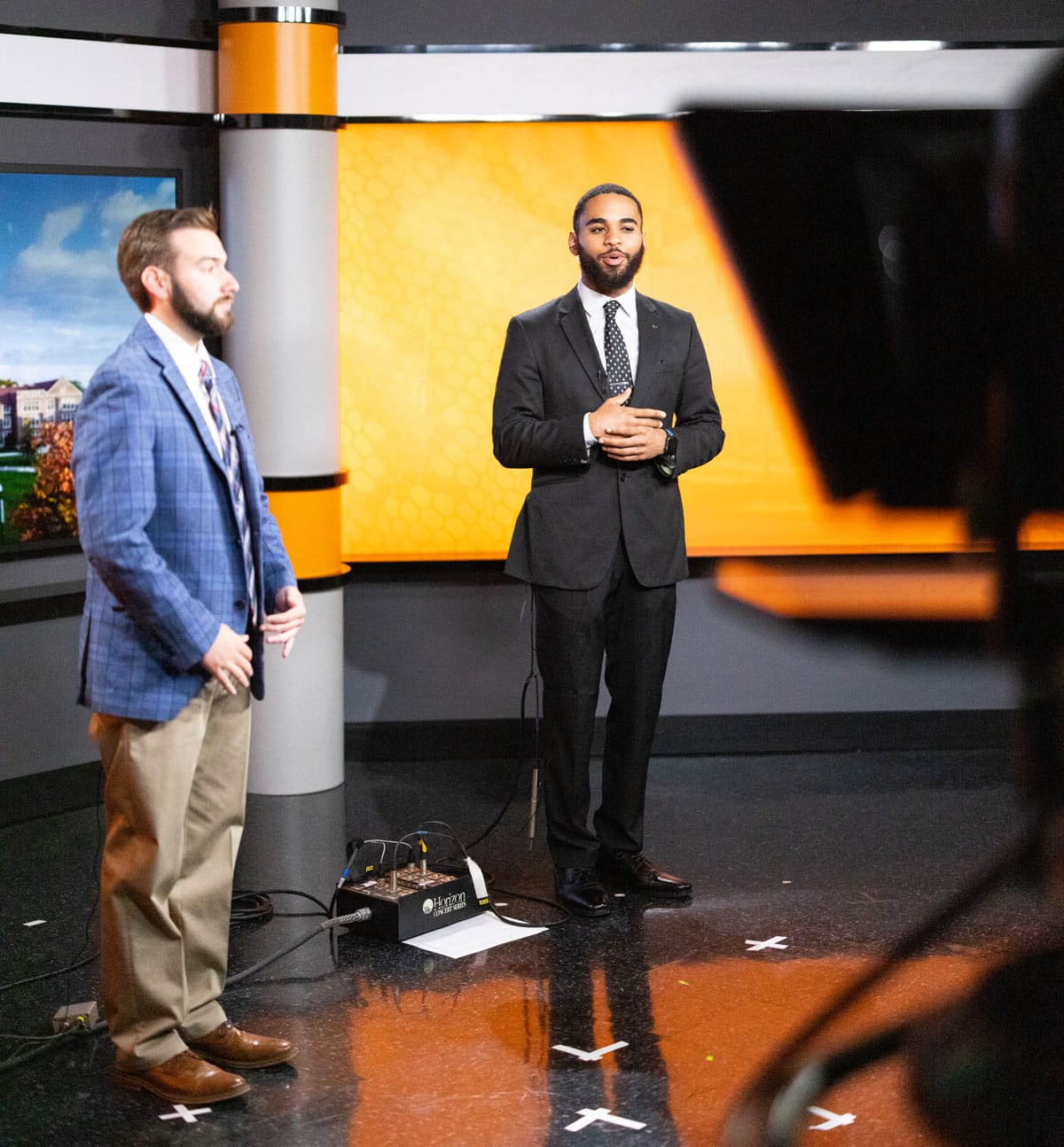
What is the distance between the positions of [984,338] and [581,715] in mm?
2930

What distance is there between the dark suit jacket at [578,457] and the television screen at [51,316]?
5.06 feet

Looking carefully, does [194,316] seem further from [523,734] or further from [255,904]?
[523,734]

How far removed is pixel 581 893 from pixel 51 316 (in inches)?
94.4

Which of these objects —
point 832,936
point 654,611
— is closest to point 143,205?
point 654,611

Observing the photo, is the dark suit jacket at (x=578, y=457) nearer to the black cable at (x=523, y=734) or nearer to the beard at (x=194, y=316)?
the black cable at (x=523, y=734)

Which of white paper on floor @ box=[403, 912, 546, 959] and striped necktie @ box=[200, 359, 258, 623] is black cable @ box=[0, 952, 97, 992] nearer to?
white paper on floor @ box=[403, 912, 546, 959]

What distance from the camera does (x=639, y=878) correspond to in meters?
3.90

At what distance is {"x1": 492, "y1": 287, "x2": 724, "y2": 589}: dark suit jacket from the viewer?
12.5 ft

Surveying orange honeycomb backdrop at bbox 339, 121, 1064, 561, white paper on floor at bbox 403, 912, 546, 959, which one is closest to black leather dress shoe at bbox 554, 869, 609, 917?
white paper on floor at bbox 403, 912, 546, 959

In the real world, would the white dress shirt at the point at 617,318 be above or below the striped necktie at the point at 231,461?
above

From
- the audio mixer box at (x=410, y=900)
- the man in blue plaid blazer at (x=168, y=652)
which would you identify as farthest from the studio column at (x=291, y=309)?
the man in blue plaid blazer at (x=168, y=652)

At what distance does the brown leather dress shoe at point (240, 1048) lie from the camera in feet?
9.41

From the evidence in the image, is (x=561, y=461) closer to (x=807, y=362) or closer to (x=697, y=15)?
(x=807, y=362)

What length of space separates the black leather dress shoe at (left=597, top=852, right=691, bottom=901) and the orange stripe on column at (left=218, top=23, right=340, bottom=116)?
243cm
